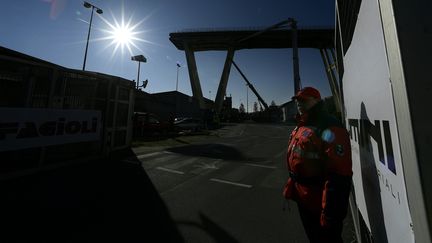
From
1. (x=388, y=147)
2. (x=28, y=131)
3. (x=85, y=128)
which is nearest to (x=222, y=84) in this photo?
(x=85, y=128)

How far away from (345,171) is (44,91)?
8.32 meters

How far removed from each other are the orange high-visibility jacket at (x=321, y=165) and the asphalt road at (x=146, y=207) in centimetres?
150

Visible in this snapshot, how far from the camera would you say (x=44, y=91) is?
22.8 feet

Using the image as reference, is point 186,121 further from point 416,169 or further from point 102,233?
point 416,169

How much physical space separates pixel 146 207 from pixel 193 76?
55.3m

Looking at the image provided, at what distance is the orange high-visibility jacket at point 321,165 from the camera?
1.88 metres

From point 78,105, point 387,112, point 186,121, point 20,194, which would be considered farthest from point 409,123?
point 186,121

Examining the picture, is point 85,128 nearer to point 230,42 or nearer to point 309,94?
point 309,94

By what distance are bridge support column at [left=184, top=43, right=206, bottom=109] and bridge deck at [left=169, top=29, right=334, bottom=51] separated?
203cm

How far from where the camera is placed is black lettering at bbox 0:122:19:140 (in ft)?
17.8

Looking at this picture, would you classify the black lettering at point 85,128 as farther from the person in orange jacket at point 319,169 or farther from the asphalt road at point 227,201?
the person in orange jacket at point 319,169

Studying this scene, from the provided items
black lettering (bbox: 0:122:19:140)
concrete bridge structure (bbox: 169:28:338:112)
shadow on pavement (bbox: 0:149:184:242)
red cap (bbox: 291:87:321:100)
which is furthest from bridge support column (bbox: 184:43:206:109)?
red cap (bbox: 291:87:321:100)

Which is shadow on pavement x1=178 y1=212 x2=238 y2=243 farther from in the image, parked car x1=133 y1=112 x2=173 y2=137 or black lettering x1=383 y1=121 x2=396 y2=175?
parked car x1=133 y1=112 x2=173 y2=137

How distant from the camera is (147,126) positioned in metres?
20.4
